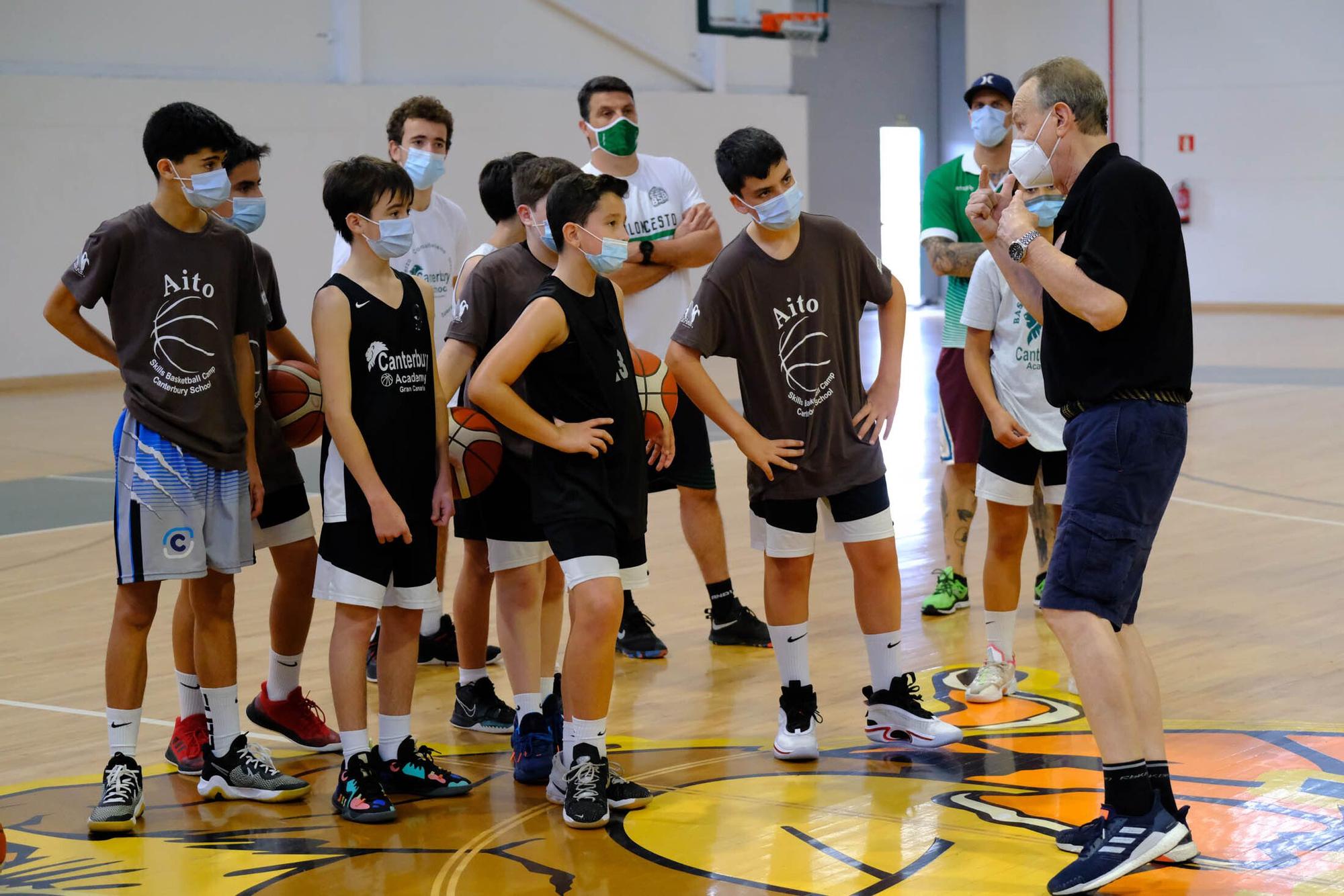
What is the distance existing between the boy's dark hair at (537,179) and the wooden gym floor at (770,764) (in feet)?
5.13

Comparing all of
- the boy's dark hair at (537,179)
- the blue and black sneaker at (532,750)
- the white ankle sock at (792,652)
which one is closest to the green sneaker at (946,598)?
the white ankle sock at (792,652)

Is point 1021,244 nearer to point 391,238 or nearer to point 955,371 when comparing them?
point 391,238

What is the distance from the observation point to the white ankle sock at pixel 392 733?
12.3ft

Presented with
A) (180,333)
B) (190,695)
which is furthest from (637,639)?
(180,333)

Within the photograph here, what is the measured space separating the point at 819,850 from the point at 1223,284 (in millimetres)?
19236

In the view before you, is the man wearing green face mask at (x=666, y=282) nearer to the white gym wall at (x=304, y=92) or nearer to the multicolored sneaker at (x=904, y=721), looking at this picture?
the multicolored sneaker at (x=904, y=721)

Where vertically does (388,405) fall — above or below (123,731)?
above

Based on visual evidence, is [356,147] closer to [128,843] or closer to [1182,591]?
[1182,591]

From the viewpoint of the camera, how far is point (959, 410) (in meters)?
5.61

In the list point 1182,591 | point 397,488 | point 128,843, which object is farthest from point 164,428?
point 1182,591

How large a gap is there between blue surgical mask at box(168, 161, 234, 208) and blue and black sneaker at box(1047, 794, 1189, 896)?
251 centimetres

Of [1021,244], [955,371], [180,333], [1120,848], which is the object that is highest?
[1021,244]

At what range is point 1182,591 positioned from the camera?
562cm

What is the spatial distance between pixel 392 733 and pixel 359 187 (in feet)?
4.62
